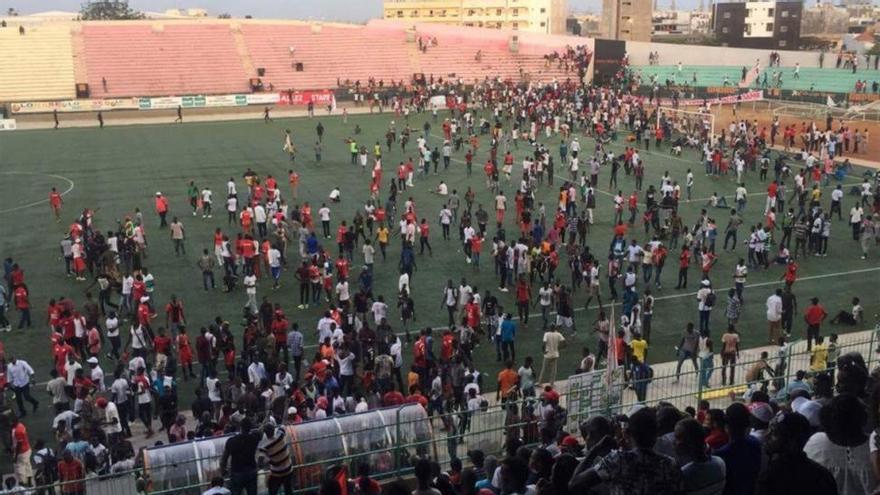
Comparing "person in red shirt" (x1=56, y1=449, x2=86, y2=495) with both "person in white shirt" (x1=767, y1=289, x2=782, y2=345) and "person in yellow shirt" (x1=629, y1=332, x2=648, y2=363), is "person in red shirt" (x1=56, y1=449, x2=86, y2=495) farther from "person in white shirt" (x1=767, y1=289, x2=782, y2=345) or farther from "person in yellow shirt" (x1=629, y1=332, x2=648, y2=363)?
"person in white shirt" (x1=767, y1=289, x2=782, y2=345)

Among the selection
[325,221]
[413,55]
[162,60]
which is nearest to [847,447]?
[325,221]

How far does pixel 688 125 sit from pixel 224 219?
1057 inches

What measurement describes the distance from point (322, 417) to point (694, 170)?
28.5 m

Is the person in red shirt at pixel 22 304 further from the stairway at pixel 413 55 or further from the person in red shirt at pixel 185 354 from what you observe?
the stairway at pixel 413 55

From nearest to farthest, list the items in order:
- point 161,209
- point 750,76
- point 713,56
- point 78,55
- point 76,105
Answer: point 161,209 → point 76,105 → point 78,55 → point 750,76 → point 713,56

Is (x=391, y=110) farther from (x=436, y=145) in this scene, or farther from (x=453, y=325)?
(x=453, y=325)

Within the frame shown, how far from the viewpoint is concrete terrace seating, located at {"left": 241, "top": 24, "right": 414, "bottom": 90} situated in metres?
65.3

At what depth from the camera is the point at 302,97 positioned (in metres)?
60.6

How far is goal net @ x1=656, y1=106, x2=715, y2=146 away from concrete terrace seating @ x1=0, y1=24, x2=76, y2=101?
40125mm

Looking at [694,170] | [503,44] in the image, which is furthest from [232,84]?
[694,170]

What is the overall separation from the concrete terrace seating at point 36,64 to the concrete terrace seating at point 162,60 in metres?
1.61

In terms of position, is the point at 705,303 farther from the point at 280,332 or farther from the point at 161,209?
→ the point at 161,209

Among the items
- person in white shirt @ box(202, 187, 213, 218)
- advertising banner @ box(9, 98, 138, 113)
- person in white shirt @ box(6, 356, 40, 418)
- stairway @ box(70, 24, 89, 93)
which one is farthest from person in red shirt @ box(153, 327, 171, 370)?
stairway @ box(70, 24, 89, 93)

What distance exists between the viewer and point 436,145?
141ft
